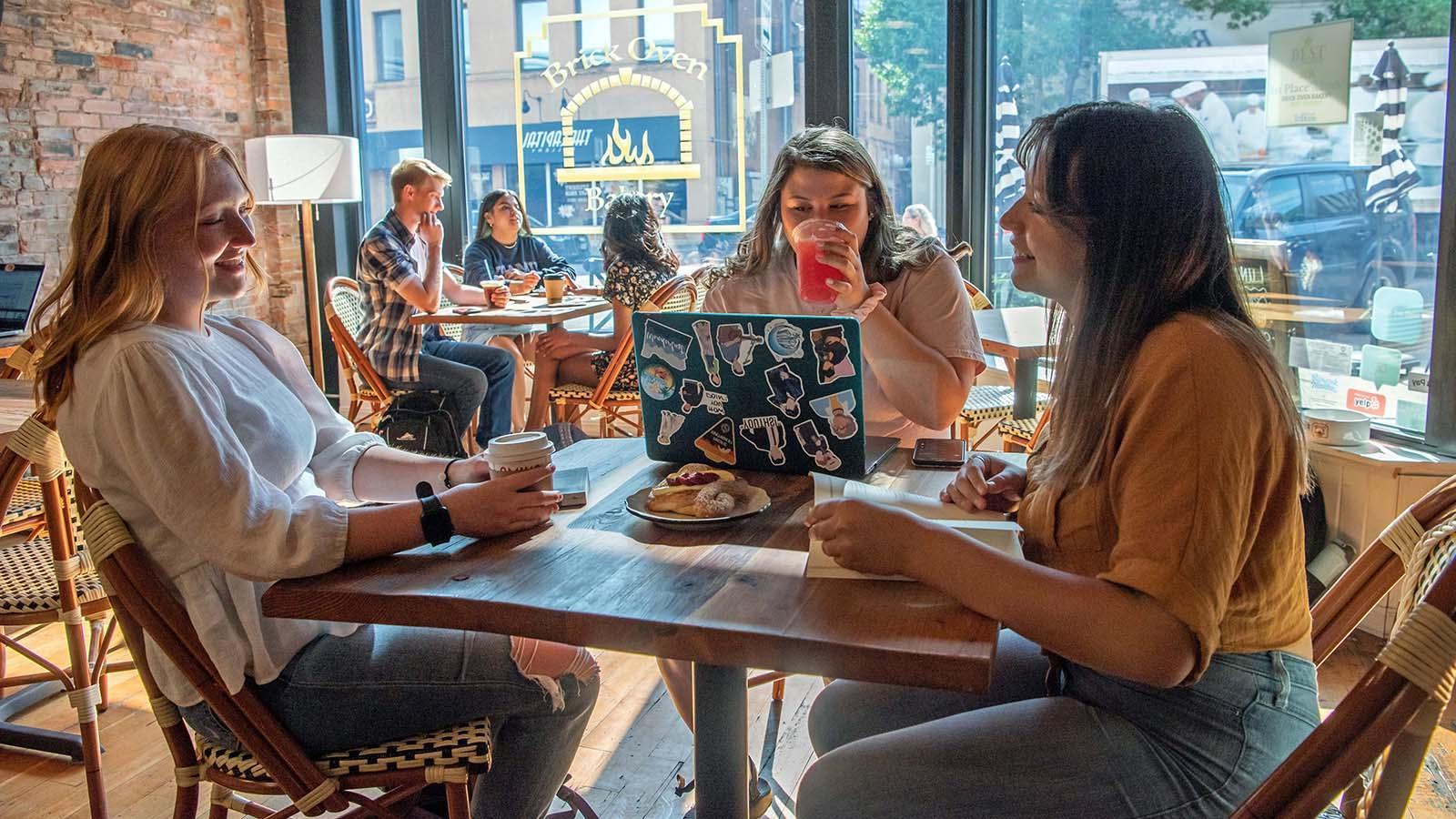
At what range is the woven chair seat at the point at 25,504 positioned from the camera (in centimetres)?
269

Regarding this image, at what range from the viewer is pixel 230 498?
4.25ft

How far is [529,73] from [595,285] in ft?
4.07

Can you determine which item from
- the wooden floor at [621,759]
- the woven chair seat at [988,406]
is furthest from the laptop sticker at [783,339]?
the woven chair seat at [988,406]

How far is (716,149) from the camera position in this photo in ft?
18.7

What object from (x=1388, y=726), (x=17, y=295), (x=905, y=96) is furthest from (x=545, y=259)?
(x=1388, y=726)

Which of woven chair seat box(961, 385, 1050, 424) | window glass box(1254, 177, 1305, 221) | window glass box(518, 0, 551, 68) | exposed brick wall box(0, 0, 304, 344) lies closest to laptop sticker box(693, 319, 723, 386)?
woven chair seat box(961, 385, 1050, 424)

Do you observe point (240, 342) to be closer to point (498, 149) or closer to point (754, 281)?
point (754, 281)

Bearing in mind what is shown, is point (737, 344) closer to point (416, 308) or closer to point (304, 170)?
point (416, 308)

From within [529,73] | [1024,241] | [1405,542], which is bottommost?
[1405,542]

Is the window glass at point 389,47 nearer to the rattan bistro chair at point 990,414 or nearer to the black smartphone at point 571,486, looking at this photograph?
the rattan bistro chair at point 990,414

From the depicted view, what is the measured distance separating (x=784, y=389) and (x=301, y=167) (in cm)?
460

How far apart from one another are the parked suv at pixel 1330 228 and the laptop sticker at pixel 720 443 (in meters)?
2.07

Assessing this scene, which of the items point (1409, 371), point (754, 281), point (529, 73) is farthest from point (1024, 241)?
point (529, 73)

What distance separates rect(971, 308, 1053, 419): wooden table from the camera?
3289 millimetres
